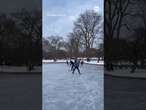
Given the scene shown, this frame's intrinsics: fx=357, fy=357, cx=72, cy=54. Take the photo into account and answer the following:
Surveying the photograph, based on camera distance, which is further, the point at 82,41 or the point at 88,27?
the point at 82,41

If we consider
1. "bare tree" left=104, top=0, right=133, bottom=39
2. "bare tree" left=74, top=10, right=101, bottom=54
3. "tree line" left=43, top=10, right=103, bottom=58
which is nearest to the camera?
"bare tree" left=104, top=0, right=133, bottom=39

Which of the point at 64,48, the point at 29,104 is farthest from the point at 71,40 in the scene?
the point at 29,104

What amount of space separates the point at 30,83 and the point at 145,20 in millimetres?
4289

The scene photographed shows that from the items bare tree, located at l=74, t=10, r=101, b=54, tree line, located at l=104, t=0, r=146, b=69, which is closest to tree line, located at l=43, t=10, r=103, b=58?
bare tree, located at l=74, t=10, r=101, b=54

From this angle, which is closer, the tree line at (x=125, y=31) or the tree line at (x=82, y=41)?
the tree line at (x=125, y=31)

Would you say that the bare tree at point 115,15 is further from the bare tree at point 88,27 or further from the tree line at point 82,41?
the bare tree at point 88,27

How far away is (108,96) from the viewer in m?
10.8

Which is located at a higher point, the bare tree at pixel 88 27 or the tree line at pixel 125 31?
the bare tree at pixel 88 27

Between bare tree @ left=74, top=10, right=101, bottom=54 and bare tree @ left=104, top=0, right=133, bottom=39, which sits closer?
bare tree @ left=104, top=0, right=133, bottom=39

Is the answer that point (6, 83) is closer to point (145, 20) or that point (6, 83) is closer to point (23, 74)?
point (23, 74)

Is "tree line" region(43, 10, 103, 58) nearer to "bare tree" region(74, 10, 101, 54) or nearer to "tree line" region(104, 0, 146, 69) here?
"bare tree" region(74, 10, 101, 54)

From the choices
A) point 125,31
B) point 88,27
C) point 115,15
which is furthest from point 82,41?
point 115,15

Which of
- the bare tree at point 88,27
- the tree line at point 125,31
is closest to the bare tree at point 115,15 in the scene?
the tree line at point 125,31

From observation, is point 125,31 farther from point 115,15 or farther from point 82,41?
point 82,41
